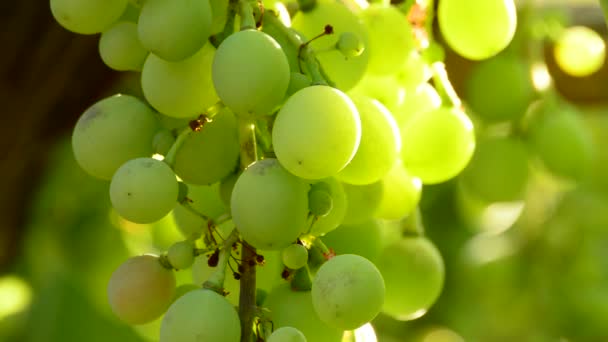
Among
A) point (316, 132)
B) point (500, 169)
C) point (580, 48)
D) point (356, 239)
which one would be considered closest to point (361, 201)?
point (356, 239)

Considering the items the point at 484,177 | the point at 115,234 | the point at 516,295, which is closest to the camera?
the point at 484,177

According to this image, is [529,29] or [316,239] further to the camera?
[529,29]

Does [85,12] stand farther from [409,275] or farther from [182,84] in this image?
[409,275]

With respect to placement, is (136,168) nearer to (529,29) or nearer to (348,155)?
(348,155)

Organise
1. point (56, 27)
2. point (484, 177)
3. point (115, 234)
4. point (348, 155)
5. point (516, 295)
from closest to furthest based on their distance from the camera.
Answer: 1. point (348, 155)
2. point (484, 177)
3. point (56, 27)
4. point (115, 234)
5. point (516, 295)

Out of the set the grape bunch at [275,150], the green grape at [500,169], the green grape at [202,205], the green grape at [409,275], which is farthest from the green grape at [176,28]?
the green grape at [500,169]

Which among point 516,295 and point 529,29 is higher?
point 529,29

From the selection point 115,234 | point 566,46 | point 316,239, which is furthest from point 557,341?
point 316,239
